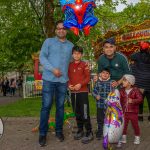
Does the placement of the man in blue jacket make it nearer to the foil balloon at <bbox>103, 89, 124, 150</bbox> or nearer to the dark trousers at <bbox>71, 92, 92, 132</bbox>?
the dark trousers at <bbox>71, 92, 92, 132</bbox>

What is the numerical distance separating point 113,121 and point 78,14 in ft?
7.83

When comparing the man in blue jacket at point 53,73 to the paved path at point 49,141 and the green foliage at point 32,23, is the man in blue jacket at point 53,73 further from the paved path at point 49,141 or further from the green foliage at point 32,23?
the green foliage at point 32,23

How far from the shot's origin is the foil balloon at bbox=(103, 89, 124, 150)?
609 centimetres

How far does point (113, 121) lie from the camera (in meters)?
6.17

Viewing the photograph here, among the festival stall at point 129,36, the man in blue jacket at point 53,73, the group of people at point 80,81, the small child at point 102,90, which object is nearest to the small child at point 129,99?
the group of people at point 80,81

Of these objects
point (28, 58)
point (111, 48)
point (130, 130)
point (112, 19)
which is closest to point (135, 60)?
point (130, 130)

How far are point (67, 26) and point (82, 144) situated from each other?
2215 mm

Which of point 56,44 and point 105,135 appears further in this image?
point 56,44

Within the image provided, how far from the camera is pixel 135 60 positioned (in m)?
9.23

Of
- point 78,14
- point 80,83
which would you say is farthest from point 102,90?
point 78,14

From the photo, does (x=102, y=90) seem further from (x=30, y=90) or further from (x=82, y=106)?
(x=30, y=90)

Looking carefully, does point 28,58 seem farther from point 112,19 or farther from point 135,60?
point 135,60

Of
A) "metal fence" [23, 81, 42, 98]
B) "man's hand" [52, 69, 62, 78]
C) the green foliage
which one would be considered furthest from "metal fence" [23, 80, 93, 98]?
"man's hand" [52, 69, 62, 78]

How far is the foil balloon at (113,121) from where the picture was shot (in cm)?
609
